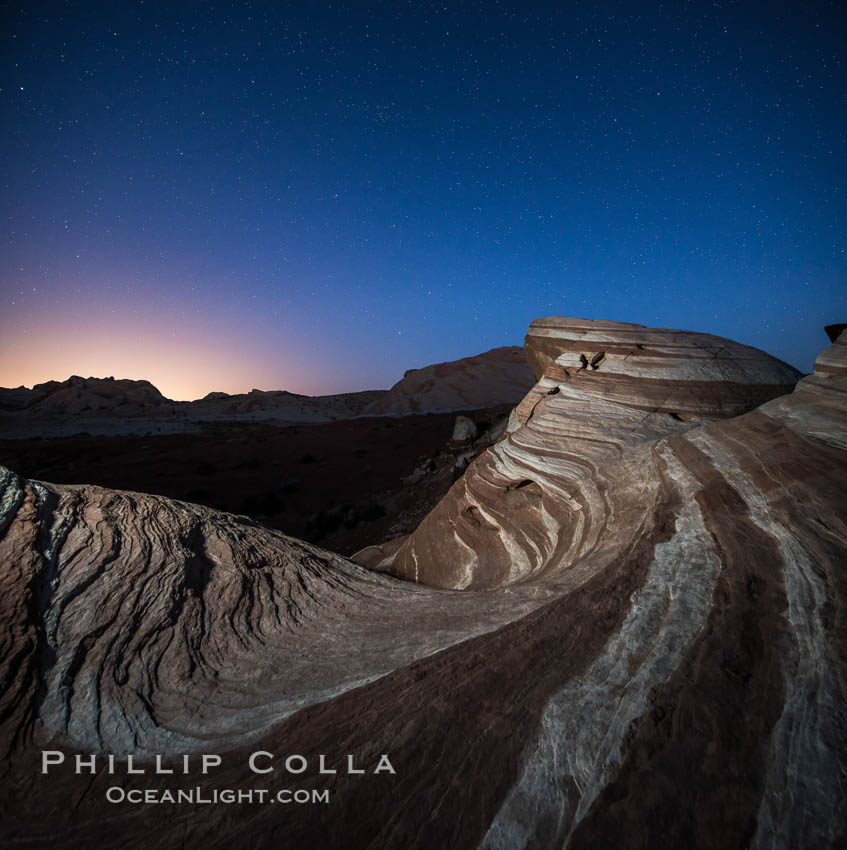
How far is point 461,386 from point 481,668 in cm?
4863

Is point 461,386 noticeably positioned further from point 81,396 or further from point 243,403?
point 81,396

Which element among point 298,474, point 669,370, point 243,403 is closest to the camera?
point 669,370

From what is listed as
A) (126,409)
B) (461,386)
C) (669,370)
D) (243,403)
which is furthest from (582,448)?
Answer: (126,409)

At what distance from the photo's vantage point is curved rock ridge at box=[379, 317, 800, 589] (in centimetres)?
384

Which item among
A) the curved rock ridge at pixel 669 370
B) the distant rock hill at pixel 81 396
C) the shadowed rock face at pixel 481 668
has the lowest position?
the shadowed rock face at pixel 481 668

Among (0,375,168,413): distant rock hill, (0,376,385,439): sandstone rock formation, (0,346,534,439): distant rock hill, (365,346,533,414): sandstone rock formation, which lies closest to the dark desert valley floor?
(0,376,385,439): sandstone rock formation

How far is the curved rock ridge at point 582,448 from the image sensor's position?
3.84 meters

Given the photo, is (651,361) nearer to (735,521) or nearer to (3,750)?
(735,521)

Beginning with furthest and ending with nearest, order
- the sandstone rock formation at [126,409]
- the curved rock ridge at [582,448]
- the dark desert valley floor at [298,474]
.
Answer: the sandstone rock formation at [126,409] < the dark desert valley floor at [298,474] < the curved rock ridge at [582,448]

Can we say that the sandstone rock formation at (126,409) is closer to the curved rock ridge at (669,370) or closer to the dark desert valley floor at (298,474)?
the dark desert valley floor at (298,474)

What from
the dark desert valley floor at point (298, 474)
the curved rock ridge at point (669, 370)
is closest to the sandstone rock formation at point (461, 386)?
the dark desert valley floor at point (298, 474)

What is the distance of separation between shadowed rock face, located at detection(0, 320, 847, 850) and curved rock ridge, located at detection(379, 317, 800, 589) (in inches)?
7.1

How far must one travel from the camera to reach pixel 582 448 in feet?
14.7

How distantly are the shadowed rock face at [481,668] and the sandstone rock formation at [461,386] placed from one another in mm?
42655
